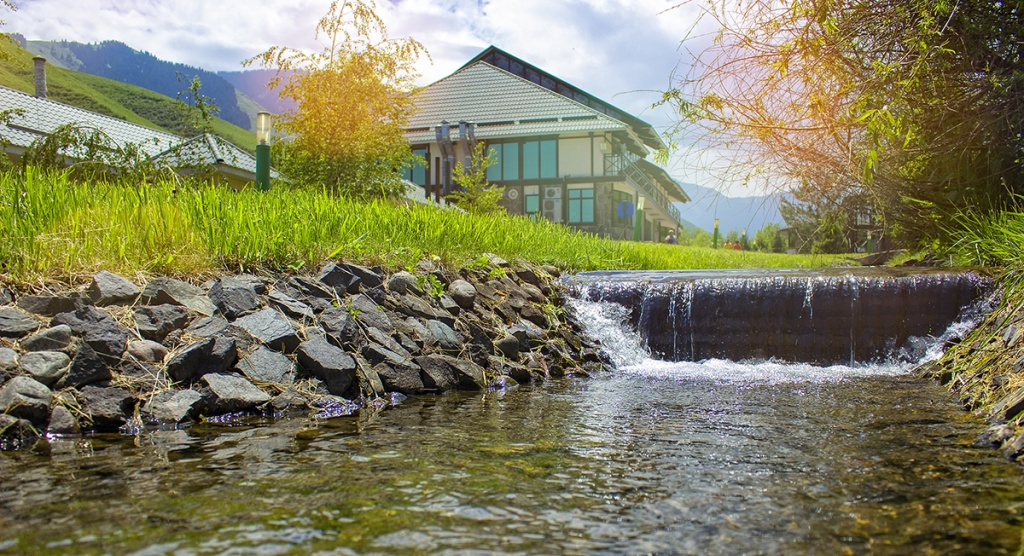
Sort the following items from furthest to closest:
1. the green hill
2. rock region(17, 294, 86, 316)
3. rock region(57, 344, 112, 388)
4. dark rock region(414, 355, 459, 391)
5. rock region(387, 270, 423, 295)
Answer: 1. the green hill
2. rock region(387, 270, 423, 295)
3. dark rock region(414, 355, 459, 391)
4. rock region(17, 294, 86, 316)
5. rock region(57, 344, 112, 388)

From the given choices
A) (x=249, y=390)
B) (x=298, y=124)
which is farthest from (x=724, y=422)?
(x=298, y=124)

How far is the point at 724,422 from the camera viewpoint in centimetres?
405

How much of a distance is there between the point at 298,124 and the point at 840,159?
12046 millimetres

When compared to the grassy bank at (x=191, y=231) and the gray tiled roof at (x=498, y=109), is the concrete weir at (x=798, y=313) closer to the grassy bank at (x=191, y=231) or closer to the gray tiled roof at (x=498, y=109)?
the grassy bank at (x=191, y=231)

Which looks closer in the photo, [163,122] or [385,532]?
[385,532]

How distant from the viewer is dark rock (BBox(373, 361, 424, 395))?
5020 mm

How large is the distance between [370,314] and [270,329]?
963 mm

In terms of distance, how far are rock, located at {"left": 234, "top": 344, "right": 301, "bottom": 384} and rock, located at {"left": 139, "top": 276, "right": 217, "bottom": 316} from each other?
0.48 m

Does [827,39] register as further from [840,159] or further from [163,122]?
[163,122]

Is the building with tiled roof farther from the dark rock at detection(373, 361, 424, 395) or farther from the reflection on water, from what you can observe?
the reflection on water

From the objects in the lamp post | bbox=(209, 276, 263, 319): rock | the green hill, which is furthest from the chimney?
the green hill

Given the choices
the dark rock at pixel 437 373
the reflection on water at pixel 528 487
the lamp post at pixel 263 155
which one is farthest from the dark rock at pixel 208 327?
the lamp post at pixel 263 155

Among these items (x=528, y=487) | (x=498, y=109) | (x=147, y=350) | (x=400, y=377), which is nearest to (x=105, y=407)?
(x=147, y=350)

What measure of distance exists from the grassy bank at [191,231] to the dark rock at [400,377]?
139 centimetres
